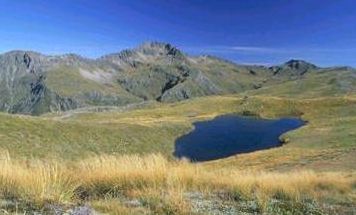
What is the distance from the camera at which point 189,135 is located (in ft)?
446

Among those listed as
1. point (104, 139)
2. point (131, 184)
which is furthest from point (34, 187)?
point (104, 139)

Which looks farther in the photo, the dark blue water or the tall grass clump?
the dark blue water

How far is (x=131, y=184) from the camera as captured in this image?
1372cm

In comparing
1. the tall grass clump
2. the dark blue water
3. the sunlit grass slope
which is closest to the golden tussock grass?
the tall grass clump

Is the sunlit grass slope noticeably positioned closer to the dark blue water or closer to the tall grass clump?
the dark blue water

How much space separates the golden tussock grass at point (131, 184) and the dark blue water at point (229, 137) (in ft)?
268

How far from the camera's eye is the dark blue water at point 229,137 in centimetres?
11204

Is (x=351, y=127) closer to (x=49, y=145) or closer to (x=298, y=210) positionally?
(x=49, y=145)

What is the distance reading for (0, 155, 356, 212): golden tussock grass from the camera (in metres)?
11.5

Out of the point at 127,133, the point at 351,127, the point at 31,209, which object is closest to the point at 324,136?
the point at 351,127

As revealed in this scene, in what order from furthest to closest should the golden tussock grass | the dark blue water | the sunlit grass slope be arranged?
the dark blue water
the sunlit grass slope
the golden tussock grass

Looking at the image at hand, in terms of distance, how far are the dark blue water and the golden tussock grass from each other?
268 feet

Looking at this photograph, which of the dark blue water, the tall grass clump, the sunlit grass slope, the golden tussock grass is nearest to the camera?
the tall grass clump

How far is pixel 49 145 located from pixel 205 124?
101 meters
